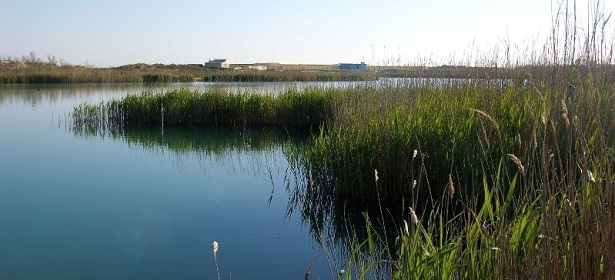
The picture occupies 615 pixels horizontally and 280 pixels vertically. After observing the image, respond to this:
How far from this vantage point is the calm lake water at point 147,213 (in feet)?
12.2

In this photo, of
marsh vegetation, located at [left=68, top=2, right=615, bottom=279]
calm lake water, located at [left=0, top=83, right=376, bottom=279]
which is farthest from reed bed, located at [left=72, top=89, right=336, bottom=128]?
marsh vegetation, located at [left=68, top=2, right=615, bottom=279]

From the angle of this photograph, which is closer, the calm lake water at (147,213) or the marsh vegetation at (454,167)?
the marsh vegetation at (454,167)

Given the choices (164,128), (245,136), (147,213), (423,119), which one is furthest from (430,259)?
(164,128)

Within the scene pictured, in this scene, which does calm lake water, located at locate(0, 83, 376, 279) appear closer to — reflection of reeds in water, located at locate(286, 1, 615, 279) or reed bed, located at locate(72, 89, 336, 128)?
reflection of reeds in water, located at locate(286, 1, 615, 279)

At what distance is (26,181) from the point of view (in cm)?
651

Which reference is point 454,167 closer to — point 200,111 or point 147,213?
point 147,213

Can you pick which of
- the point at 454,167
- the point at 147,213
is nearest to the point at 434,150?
the point at 454,167

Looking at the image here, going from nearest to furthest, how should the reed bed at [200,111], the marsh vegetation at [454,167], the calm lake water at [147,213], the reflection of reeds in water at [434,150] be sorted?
the marsh vegetation at [454,167] < the reflection of reeds in water at [434,150] < the calm lake water at [147,213] < the reed bed at [200,111]

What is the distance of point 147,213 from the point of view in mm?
5082

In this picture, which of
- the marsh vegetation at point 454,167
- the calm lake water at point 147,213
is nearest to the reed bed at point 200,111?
the calm lake water at point 147,213

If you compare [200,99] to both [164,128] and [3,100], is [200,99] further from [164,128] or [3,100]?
[3,100]

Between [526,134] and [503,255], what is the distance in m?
1.93

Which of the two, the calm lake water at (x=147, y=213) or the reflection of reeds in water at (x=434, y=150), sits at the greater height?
the reflection of reeds in water at (x=434, y=150)

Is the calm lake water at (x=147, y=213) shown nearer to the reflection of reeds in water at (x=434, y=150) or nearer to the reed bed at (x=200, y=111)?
the reflection of reeds in water at (x=434, y=150)
